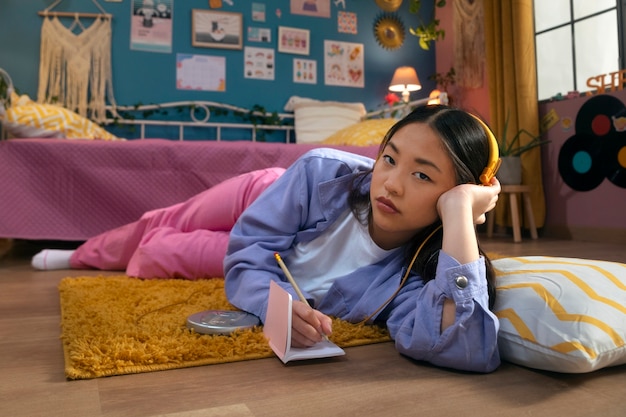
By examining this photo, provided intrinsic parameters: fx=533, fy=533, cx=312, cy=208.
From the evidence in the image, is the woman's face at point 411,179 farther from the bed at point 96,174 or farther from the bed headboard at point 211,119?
the bed headboard at point 211,119

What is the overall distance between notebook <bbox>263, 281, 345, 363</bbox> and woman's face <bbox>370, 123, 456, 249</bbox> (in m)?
0.20

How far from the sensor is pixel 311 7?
3816mm

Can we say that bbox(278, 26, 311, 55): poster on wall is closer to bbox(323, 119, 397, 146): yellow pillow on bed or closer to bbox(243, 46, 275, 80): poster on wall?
bbox(243, 46, 275, 80): poster on wall

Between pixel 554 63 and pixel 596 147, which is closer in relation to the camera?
pixel 596 147

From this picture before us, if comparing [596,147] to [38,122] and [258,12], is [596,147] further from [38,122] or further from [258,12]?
[38,122]

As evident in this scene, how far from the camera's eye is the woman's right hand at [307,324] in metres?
0.73

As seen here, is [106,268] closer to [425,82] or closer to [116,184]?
[116,184]

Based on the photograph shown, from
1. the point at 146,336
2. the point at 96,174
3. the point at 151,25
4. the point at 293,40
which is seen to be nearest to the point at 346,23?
the point at 293,40

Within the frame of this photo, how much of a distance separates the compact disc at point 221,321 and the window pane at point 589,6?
8.90 ft

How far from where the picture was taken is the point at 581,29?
2.94 metres

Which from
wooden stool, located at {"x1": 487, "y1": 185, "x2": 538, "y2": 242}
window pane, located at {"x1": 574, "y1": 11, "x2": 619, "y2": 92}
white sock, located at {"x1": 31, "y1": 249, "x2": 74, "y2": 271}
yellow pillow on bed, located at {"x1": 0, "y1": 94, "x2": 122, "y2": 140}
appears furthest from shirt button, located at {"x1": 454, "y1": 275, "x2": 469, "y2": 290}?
window pane, located at {"x1": 574, "y1": 11, "x2": 619, "y2": 92}

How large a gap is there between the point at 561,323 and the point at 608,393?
3.9 inches

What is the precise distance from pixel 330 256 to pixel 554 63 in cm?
269

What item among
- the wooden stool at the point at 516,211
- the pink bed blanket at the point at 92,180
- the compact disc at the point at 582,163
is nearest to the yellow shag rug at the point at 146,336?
the pink bed blanket at the point at 92,180
